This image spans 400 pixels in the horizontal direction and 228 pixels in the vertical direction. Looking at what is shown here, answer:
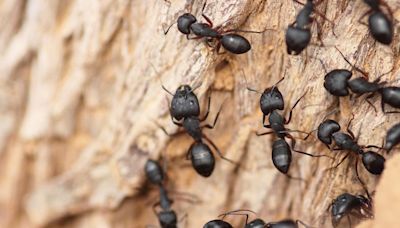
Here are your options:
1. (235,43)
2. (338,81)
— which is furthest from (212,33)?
(338,81)

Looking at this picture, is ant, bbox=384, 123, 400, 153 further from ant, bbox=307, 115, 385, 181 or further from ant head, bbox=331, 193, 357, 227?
ant head, bbox=331, 193, 357, 227

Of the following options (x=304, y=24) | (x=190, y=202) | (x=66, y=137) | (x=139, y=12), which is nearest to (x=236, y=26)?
(x=304, y=24)

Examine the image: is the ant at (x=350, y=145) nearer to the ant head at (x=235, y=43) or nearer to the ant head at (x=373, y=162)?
the ant head at (x=373, y=162)

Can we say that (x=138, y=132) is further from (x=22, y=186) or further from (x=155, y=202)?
(x=22, y=186)

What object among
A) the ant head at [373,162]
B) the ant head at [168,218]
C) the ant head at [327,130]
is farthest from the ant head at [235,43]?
the ant head at [168,218]

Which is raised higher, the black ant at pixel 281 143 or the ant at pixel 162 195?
the black ant at pixel 281 143

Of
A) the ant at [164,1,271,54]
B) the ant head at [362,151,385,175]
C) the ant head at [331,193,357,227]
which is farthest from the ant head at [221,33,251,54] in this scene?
the ant head at [331,193,357,227]
